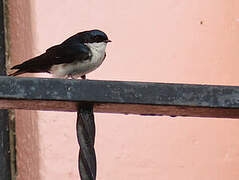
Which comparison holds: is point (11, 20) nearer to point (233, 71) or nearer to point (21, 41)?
point (21, 41)

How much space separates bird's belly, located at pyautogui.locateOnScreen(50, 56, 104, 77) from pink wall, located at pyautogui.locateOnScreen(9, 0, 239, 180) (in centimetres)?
7

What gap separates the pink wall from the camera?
223 centimetres

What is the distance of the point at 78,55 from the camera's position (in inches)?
89.5

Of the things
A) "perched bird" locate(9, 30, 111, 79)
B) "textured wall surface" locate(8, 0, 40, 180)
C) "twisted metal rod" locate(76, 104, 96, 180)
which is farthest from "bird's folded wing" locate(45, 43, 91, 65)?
"twisted metal rod" locate(76, 104, 96, 180)

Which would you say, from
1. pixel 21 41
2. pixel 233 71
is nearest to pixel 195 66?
pixel 233 71

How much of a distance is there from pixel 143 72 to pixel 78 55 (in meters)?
0.21

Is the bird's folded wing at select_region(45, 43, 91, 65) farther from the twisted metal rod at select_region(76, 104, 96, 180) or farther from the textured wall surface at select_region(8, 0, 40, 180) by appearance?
the twisted metal rod at select_region(76, 104, 96, 180)

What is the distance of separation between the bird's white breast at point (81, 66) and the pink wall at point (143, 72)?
7 centimetres

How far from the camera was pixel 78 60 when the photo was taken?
2266mm

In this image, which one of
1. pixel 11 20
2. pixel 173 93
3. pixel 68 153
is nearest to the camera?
pixel 173 93

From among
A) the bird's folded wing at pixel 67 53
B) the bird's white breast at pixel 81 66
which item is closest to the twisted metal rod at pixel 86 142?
the bird's folded wing at pixel 67 53

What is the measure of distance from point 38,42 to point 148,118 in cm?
40

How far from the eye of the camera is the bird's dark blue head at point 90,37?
221 centimetres

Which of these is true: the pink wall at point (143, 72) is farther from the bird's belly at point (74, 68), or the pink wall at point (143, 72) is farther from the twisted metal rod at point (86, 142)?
the twisted metal rod at point (86, 142)
